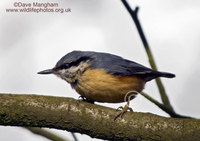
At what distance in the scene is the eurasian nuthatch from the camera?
10.8ft

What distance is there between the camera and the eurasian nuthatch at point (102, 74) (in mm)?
3291

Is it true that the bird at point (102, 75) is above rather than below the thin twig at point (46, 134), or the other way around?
above

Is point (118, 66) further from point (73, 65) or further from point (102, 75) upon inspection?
point (73, 65)

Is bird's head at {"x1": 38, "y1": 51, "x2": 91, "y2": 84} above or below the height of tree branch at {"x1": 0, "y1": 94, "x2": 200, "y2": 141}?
above

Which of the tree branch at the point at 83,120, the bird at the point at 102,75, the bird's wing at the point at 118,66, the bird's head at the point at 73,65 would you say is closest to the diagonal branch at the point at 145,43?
the tree branch at the point at 83,120

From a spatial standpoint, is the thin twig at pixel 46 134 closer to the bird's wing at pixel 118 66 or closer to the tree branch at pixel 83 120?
the tree branch at pixel 83 120

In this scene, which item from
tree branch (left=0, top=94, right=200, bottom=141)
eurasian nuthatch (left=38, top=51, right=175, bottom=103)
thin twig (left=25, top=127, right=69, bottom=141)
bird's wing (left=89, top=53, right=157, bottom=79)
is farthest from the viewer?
bird's wing (left=89, top=53, right=157, bottom=79)

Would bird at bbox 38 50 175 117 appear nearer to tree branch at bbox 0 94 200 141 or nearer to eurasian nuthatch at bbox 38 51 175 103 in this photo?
eurasian nuthatch at bbox 38 51 175 103

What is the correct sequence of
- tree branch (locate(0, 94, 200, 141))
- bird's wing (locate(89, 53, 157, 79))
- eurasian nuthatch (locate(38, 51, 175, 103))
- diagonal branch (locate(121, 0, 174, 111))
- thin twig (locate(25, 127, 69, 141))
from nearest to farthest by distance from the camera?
tree branch (locate(0, 94, 200, 141)), diagonal branch (locate(121, 0, 174, 111)), thin twig (locate(25, 127, 69, 141)), eurasian nuthatch (locate(38, 51, 175, 103)), bird's wing (locate(89, 53, 157, 79))

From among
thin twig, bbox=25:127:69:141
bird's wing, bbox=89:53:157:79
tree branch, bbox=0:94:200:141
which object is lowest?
thin twig, bbox=25:127:69:141

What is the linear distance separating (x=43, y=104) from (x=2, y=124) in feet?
1.20

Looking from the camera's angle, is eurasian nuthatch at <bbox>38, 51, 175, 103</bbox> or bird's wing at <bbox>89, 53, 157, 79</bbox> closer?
eurasian nuthatch at <bbox>38, 51, 175, 103</bbox>

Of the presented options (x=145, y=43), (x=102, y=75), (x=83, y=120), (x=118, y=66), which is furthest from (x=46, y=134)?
(x=145, y=43)

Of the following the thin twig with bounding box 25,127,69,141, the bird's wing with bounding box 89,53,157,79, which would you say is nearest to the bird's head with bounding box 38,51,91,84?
the bird's wing with bounding box 89,53,157,79
